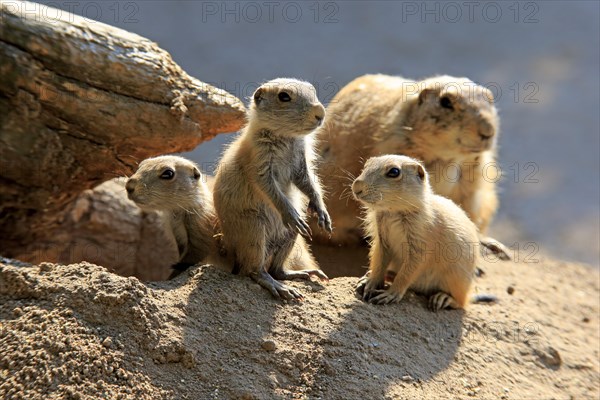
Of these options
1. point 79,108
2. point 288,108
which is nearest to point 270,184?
point 288,108

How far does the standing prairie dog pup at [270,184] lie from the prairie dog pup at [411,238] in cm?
43

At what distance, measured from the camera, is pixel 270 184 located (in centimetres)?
539

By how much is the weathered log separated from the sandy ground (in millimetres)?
1433

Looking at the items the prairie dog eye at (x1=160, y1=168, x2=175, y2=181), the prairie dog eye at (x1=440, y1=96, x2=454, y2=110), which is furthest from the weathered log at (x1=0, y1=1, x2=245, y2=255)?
the prairie dog eye at (x1=440, y1=96, x2=454, y2=110)


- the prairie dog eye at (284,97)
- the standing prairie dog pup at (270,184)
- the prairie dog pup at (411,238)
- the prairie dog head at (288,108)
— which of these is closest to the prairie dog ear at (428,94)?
the prairie dog pup at (411,238)

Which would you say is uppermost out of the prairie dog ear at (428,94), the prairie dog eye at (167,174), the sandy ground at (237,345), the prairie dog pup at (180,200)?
the prairie dog ear at (428,94)

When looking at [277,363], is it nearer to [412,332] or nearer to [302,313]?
[302,313]

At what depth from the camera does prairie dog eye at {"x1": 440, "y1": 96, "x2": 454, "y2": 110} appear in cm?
712

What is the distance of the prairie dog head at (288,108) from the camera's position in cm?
534

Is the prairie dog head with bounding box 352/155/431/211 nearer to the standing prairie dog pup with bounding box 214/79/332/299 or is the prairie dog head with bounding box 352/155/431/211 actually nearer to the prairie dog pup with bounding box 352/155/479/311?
the prairie dog pup with bounding box 352/155/479/311

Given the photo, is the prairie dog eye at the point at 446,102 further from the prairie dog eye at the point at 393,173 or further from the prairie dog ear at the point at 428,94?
the prairie dog eye at the point at 393,173

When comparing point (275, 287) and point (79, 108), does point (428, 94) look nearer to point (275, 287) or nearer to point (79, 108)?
point (275, 287)

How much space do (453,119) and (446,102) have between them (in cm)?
18

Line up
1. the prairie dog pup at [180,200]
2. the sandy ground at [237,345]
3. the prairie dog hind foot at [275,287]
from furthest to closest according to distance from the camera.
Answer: the prairie dog pup at [180,200]
the prairie dog hind foot at [275,287]
the sandy ground at [237,345]
